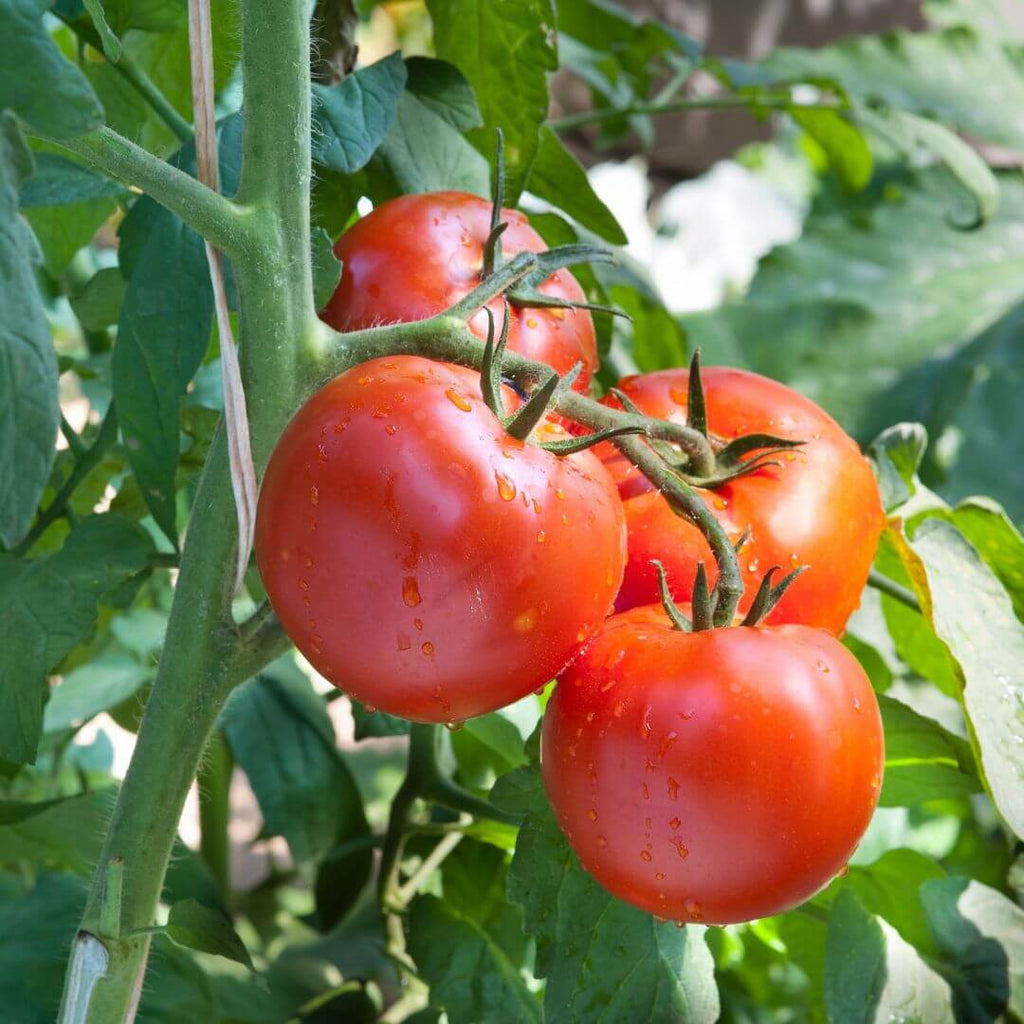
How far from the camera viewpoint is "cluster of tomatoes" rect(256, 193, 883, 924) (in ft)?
1.17

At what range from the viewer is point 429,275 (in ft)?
1.48

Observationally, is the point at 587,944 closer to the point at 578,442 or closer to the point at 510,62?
the point at 578,442

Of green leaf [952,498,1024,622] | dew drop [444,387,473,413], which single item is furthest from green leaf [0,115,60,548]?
green leaf [952,498,1024,622]

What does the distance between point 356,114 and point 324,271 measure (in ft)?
0.25

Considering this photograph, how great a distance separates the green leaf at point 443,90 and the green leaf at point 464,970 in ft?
1.28

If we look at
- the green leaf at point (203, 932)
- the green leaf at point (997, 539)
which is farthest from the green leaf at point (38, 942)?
the green leaf at point (997, 539)

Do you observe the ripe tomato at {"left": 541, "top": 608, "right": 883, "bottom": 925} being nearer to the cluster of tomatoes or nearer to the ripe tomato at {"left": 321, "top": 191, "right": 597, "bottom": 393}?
the cluster of tomatoes

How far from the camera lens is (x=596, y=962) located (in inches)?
19.4

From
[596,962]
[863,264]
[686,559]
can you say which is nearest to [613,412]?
[686,559]

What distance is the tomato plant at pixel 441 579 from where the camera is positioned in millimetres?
363

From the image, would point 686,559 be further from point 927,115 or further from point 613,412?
point 927,115

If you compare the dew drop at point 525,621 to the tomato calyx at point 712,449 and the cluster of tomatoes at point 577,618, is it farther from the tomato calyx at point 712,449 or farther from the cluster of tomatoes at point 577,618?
the tomato calyx at point 712,449

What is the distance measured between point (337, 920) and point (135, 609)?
0.77 ft

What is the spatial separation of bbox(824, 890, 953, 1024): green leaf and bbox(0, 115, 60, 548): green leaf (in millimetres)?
392
